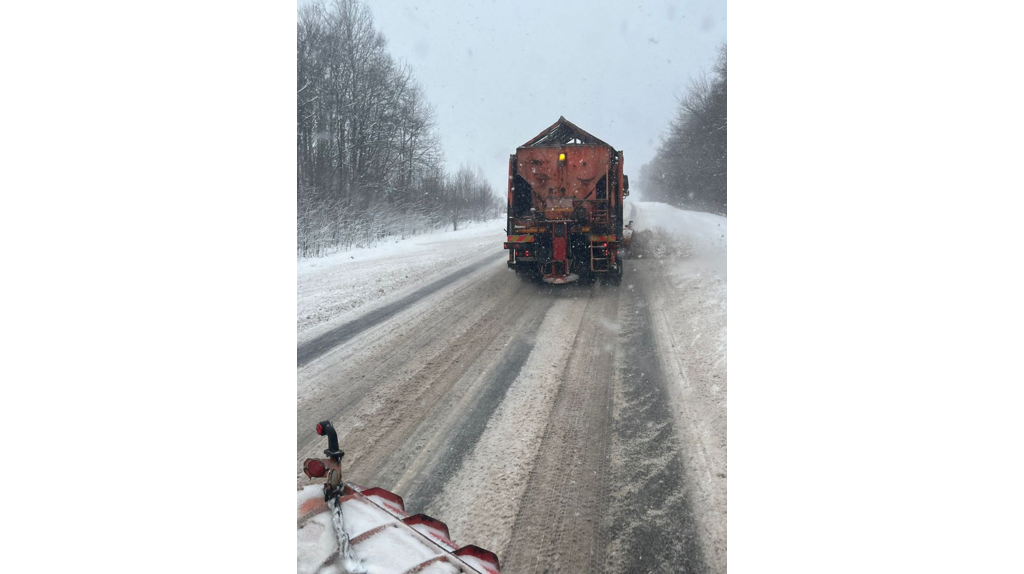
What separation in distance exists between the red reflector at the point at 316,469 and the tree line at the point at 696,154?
217cm

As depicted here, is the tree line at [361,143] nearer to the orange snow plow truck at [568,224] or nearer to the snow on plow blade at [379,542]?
the orange snow plow truck at [568,224]

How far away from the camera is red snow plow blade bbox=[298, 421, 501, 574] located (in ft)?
5.07

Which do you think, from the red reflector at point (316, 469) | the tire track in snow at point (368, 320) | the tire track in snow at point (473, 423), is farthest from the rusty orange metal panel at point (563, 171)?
the red reflector at point (316, 469)

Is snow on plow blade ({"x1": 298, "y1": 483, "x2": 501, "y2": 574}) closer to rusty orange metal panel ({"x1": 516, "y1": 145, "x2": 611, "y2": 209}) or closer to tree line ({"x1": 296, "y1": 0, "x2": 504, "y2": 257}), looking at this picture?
tree line ({"x1": 296, "y1": 0, "x2": 504, "y2": 257})

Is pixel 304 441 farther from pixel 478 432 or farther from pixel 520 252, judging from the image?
pixel 520 252

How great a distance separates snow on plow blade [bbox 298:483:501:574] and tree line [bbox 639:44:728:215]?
6.62ft

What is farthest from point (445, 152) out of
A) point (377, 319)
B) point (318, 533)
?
point (318, 533)

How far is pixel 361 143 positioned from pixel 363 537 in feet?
10.4

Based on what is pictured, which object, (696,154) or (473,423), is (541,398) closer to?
(473,423)

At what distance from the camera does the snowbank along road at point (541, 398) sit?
2170 mm

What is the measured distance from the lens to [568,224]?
548 cm

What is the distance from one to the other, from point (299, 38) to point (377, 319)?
2166 mm

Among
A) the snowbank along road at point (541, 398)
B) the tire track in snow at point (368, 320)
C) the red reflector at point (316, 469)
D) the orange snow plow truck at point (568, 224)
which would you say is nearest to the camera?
the red reflector at point (316, 469)

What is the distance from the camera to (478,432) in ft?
9.25
